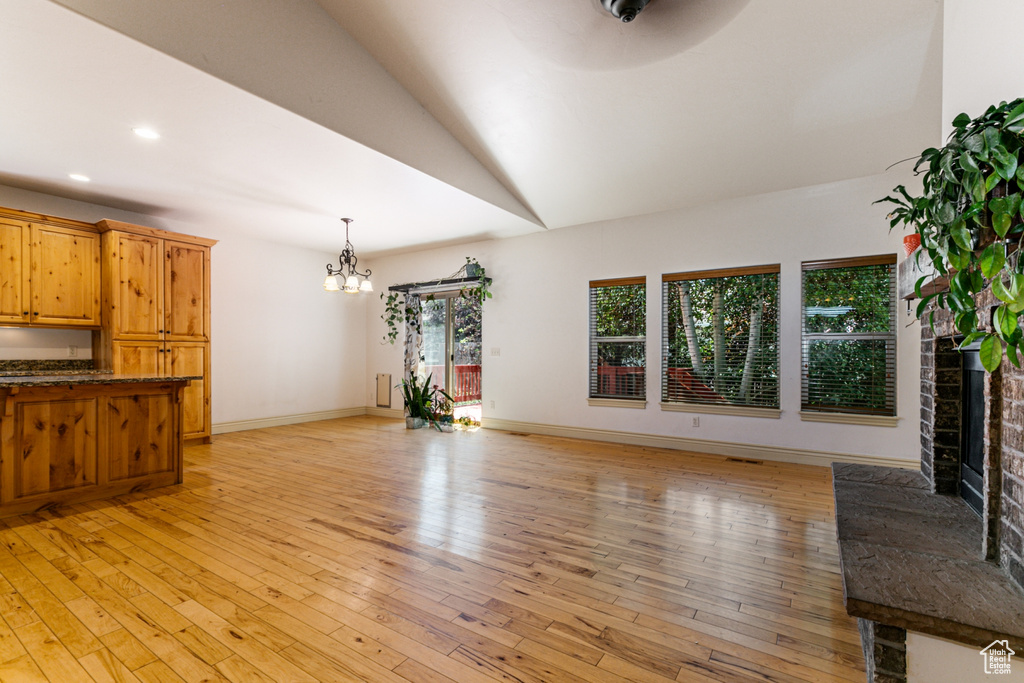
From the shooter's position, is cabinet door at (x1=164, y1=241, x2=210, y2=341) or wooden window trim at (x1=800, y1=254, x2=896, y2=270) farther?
cabinet door at (x1=164, y1=241, x2=210, y2=341)

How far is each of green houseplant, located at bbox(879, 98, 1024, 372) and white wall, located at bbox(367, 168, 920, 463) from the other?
124 inches

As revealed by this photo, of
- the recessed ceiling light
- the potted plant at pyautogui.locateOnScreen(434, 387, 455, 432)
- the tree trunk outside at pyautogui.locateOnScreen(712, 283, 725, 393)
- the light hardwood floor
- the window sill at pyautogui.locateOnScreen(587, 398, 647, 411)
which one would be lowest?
the light hardwood floor

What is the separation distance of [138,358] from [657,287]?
5554 mm

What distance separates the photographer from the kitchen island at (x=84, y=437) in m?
3.05

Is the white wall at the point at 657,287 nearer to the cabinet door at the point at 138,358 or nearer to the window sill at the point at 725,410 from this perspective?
the window sill at the point at 725,410

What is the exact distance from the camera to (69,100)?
282 cm

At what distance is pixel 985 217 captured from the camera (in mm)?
1308

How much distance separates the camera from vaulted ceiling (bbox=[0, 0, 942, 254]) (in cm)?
261

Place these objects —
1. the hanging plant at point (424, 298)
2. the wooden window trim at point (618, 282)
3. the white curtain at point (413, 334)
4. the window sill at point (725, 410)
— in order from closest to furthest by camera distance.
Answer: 1. the window sill at point (725, 410)
2. the wooden window trim at point (618, 282)
3. the hanging plant at point (424, 298)
4. the white curtain at point (413, 334)

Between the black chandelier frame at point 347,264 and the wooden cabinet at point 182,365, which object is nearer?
the wooden cabinet at point 182,365

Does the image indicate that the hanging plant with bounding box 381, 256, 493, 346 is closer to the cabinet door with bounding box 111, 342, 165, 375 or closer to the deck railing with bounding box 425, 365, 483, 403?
the deck railing with bounding box 425, 365, 483, 403

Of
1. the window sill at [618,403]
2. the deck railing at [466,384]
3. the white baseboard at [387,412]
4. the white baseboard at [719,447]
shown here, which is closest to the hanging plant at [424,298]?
the deck railing at [466,384]

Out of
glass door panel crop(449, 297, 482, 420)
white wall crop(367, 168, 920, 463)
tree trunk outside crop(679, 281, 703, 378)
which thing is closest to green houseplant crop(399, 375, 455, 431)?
glass door panel crop(449, 297, 482, 420)

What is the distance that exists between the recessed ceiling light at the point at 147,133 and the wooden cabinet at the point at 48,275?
2098mm
